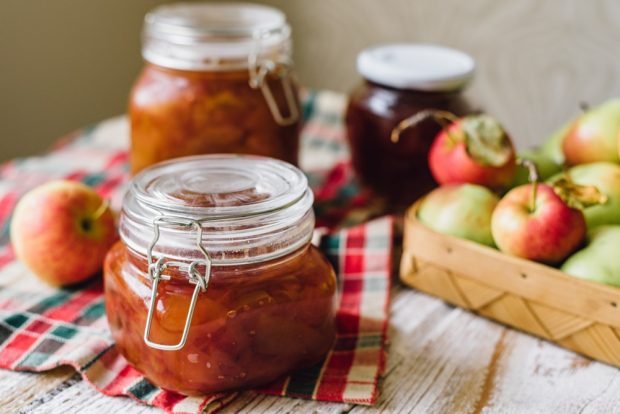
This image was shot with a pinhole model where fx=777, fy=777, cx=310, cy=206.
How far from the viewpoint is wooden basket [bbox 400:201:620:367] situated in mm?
708

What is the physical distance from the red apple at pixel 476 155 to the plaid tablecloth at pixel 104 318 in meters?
0.11

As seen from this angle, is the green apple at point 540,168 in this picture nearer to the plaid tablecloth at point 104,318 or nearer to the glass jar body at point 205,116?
the plaid tablecloth at point 104,318

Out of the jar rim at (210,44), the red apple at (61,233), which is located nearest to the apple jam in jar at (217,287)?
the red apple at (61,233)

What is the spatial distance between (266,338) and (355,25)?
1082mm

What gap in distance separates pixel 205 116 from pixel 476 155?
12.3 inches

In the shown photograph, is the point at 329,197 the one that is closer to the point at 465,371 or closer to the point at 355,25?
the point at 465,371

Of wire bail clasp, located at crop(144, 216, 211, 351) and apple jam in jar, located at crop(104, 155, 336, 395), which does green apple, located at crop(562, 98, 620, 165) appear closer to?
apple jam in jar, located at crop(104, 155, 336, 395)

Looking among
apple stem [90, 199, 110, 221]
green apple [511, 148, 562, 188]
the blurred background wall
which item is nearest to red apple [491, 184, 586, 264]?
green apple [511, 148, 562, 188]

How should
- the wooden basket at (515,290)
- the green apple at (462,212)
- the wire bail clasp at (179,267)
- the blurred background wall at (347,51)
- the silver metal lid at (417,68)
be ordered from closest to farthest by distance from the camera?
the wire bail clasp at (179,267) < the wooden basket at (515,290) < the green apple at (462,212) < the silver metal lid at (417,68) < the blurred background wall at (347,51)

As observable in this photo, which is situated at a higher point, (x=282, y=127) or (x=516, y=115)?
(x=282, y=127)

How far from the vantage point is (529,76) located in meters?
1.40

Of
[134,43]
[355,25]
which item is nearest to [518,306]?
[355,25]

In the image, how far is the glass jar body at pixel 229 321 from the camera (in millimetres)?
623

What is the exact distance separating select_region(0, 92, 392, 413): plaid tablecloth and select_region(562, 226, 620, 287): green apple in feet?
0.63
